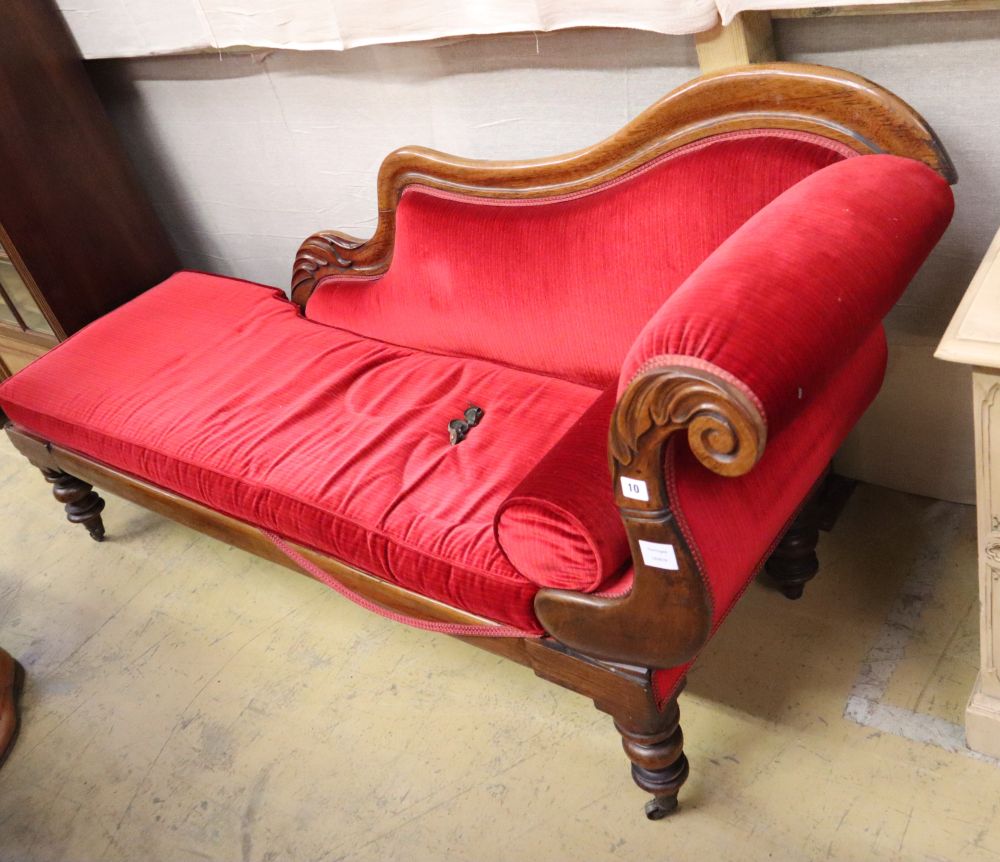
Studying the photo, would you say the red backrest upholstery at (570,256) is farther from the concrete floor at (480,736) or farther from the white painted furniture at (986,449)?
the concrete floor at (480,736)

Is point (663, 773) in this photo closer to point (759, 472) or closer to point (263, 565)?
point (759, 472)

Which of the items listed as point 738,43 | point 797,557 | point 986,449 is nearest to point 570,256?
point 738,43

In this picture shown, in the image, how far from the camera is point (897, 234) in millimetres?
1155

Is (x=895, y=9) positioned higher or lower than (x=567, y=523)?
higher

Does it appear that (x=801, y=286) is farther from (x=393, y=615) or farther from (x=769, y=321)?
(x=393, y=615)

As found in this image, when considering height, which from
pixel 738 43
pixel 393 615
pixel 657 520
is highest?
pixel 738 43

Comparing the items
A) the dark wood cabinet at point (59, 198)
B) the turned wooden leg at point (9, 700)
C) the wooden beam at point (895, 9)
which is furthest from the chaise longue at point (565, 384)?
the turned wooden leg at point (9, 700)

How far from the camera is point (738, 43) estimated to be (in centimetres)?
144

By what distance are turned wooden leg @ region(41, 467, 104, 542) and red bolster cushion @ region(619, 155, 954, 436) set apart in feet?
5.28

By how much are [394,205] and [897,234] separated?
Result: 3.51 ft

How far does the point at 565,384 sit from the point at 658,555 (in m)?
0.62

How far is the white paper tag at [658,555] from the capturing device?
44.8 inches

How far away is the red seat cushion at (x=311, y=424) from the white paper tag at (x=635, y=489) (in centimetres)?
28

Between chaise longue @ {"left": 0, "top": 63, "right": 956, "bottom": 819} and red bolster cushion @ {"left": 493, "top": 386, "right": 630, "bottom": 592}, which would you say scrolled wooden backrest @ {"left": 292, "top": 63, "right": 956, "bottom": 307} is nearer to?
chaise longue @ {"left": 0, "top": 63, "right": 956, "bottom": 819}
